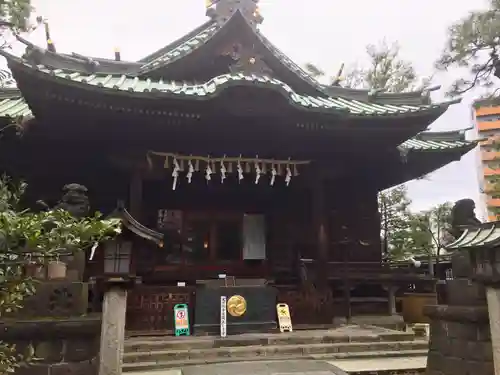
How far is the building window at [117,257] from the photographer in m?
6.51

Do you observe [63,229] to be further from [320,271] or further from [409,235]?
[409,235]

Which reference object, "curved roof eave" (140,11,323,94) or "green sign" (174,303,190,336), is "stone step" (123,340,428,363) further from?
"curved roof eave" (140,11,323,94)

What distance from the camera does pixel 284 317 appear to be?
34.8 feet

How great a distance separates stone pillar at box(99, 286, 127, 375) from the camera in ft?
18.1

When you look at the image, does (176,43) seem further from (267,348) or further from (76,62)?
(267,348)

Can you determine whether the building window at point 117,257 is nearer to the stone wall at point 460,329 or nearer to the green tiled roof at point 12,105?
the stone wall at point 460,329

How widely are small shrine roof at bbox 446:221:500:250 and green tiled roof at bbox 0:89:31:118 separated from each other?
10.00 metres

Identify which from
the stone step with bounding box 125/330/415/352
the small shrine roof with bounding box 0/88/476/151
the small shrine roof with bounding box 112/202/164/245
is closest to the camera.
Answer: the small shrine roof with bounding box 112/202/164/245

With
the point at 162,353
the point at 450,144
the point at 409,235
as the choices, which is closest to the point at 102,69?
the point at 162,353

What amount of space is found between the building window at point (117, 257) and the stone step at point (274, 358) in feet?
7.81

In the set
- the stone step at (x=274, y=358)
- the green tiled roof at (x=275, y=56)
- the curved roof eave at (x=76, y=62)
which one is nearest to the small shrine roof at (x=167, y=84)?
the curved roof eave at (x=76, y=62)

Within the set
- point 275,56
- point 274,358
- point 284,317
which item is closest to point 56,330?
point 274,358

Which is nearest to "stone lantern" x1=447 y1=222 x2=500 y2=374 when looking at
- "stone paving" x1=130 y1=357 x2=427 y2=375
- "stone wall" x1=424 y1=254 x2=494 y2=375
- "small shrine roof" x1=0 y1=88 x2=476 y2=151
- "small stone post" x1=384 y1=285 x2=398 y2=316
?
"stone wall" x1=424 y1=254 x2=494 y2=375

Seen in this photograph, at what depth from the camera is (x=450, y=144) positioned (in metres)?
14.1
